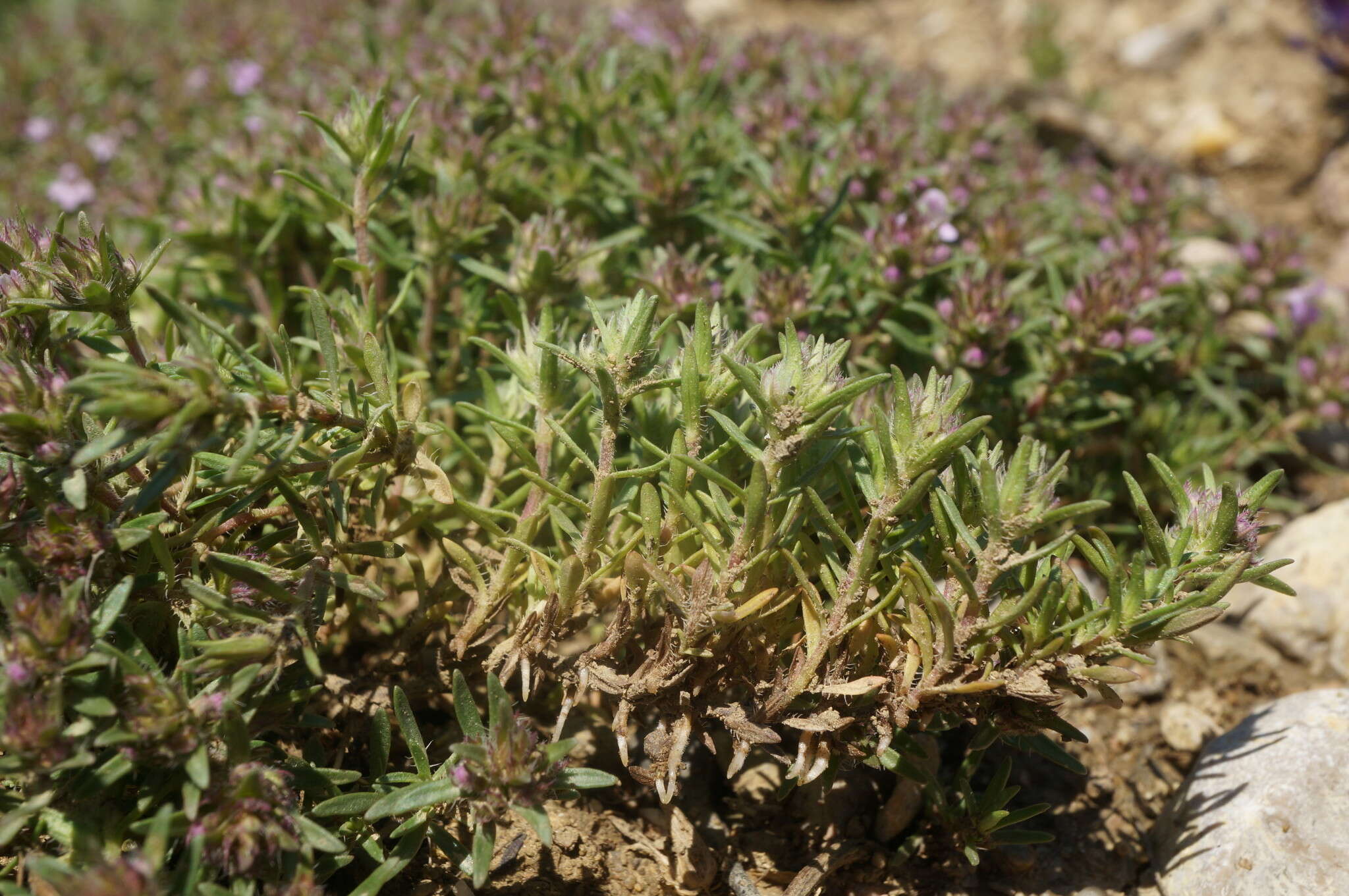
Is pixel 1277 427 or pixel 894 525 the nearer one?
pixel 894 525

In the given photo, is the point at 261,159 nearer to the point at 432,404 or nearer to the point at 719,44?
the point at 432,404

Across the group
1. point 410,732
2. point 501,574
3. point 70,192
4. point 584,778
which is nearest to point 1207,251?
point 501,574

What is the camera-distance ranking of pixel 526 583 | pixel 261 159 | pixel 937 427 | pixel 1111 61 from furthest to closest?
pixel 1111 61, pixel 261 159, pixel 526 583, pixel 937 427

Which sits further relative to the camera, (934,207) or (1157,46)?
(1157,46)

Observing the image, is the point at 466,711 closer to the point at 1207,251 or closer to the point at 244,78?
the point at 244,78

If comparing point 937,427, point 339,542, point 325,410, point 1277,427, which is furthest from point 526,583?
point 1277,427

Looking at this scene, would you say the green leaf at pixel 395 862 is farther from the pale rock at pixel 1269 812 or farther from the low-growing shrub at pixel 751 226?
the pale rock at pixel 1269 812

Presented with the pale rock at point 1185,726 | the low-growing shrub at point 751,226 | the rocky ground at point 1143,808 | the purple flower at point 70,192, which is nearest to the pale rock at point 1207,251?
the low-growing shrub at point 751,226

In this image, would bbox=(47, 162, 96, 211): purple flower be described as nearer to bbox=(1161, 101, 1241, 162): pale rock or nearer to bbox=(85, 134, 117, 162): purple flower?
bbox=(85, 134, 117, 162): purple flower
